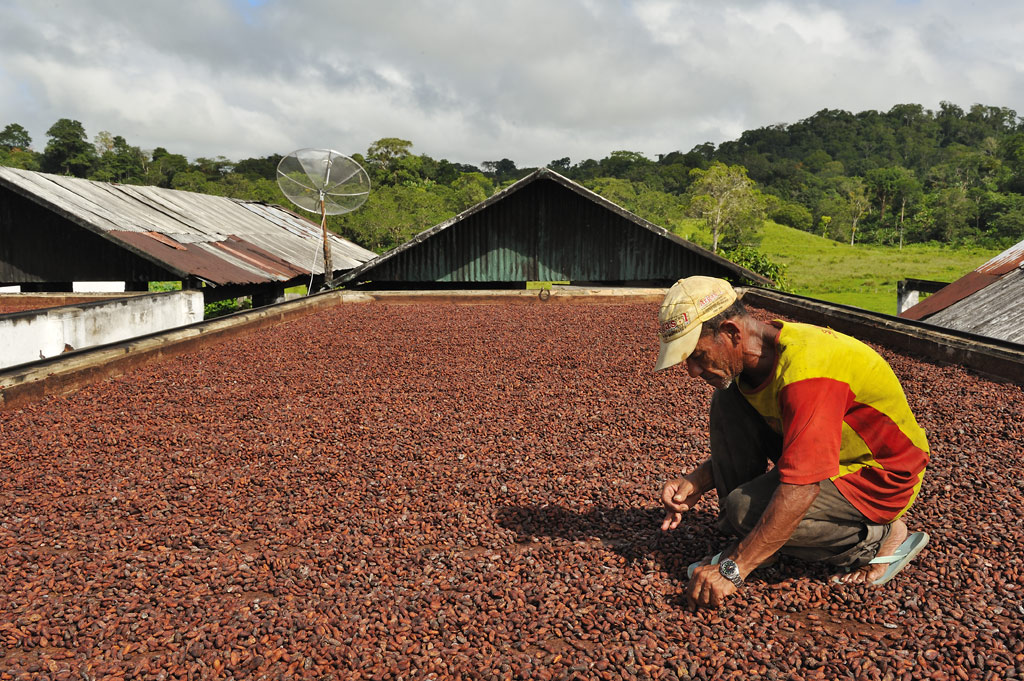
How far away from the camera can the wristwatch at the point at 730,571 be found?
230cm

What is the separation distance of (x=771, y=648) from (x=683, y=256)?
44.1 feet

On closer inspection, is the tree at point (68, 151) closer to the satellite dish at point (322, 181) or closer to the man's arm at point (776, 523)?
the satellite dish at point (322, 181)

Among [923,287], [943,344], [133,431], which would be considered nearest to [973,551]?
[943,344]

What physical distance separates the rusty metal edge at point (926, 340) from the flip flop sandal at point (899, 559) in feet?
11.9

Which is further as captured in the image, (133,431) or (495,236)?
(495,236)

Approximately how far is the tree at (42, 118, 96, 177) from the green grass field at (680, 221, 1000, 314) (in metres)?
64.0

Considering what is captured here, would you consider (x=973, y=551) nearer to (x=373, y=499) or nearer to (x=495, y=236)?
(x=373, y=499)

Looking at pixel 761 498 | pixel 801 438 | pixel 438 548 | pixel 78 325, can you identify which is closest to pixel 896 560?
pixel 761 498

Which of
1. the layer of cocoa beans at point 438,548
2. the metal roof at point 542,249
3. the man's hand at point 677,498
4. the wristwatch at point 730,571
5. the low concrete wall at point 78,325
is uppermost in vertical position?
the metal roof at point 542,249

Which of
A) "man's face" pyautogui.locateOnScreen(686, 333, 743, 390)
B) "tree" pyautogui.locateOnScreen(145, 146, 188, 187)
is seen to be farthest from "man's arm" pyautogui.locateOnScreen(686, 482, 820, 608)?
"tree" pyautogui.locateOnScreen(145, 146, 188, 187)

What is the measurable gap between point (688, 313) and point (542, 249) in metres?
13.2

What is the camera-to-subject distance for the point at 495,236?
15.2m

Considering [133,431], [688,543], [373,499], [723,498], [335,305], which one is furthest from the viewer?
[335,305]

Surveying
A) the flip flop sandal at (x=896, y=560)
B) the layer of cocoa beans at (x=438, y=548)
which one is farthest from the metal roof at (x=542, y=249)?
the flip flop sandal at (x=896, y=560)
